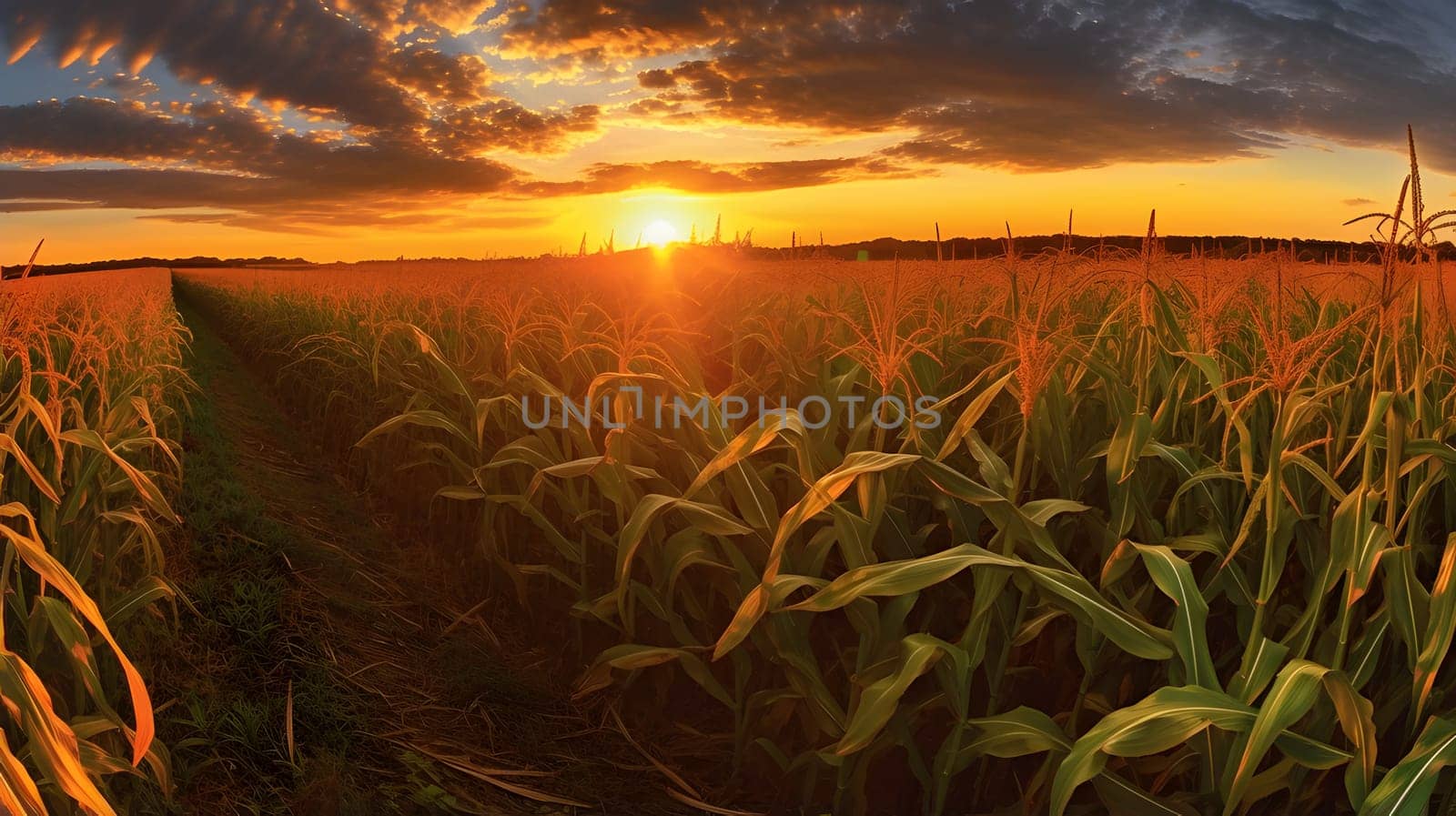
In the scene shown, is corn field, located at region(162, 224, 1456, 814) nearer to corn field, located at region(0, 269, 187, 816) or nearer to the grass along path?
the grass along path

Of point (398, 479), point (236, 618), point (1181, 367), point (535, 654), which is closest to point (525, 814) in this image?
point (535, 654)

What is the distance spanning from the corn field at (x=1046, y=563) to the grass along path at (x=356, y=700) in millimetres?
281

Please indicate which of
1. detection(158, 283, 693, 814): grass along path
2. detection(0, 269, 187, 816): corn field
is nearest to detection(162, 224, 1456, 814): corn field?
detection(158, 283, 693, 814): grass along path

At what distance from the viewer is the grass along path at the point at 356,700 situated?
2285mm

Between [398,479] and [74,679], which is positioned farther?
[398,479]

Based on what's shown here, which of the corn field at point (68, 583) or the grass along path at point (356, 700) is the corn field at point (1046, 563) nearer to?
the grass along path at point (356, 700)

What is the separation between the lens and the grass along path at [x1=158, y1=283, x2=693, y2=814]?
90.0 inches

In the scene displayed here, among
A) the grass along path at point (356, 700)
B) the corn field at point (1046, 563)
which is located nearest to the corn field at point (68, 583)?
the grass along path at point (356, 700)

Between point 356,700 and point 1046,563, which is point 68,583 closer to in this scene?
point 356,700

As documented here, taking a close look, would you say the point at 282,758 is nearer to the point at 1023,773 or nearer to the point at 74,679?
the point at 74,679

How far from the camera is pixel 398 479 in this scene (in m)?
5.06

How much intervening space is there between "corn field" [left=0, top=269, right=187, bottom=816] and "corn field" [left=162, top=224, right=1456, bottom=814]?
0.99 metres

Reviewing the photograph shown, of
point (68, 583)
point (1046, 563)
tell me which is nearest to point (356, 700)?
point (68, 583)

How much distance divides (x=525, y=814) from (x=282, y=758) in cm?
71
